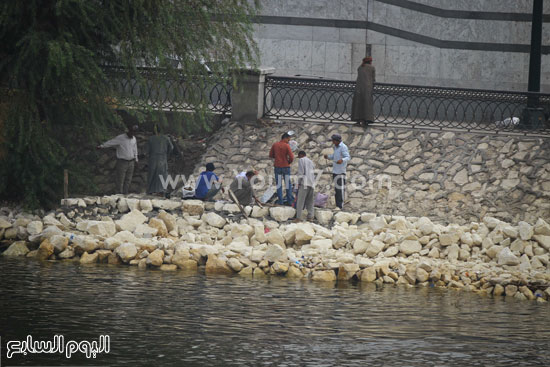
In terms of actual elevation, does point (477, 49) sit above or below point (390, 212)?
above

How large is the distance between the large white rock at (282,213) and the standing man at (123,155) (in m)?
3.31

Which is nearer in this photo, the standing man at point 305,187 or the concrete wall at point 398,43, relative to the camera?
the standing man at point 305,187

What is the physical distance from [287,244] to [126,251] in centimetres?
291

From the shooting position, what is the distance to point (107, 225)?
1573 cm

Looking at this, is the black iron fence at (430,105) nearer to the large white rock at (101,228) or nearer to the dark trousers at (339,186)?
the dark trousers at (339,186)

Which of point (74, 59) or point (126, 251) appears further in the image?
point (74, 59)

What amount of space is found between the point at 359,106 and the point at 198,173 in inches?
153

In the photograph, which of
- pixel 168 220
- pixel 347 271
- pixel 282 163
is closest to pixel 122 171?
pixel 168 220

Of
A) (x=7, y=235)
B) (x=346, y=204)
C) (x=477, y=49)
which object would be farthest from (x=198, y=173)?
(x=477, y=49)

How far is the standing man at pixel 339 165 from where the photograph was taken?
1723cm

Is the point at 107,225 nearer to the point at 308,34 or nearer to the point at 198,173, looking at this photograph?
the point at 198,173

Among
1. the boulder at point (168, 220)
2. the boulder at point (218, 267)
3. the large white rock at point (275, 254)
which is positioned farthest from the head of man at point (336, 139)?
the boulder at point (218, 267)

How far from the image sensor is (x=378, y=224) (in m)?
16.0

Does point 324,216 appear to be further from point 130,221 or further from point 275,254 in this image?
point 130,221
